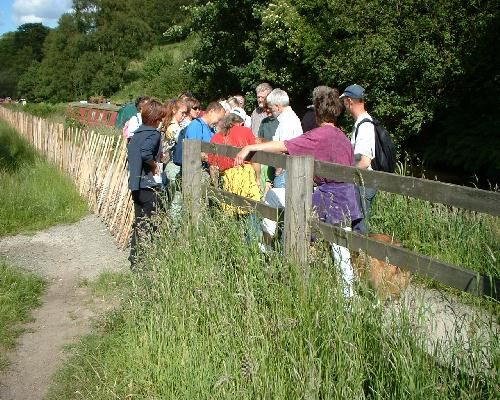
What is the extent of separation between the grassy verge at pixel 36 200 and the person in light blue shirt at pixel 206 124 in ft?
13.5

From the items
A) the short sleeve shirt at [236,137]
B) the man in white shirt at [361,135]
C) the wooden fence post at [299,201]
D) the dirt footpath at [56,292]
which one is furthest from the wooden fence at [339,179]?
the dirt footpath at [56,292]

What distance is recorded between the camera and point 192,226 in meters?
4.42

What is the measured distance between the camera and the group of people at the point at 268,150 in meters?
4.03

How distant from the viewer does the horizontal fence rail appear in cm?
247

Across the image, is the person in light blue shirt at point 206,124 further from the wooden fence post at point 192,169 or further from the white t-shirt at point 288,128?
the wooden fence post at point 192,169

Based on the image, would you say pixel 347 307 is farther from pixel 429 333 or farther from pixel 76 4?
pixel 76 4

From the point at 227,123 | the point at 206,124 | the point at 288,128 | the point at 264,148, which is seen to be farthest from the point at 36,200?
the point at 264,148

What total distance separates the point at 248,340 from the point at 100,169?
24.1 feet

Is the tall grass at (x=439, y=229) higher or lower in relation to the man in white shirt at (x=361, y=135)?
lower

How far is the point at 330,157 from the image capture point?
410 centimetres

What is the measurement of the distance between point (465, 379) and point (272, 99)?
4315 millimetres

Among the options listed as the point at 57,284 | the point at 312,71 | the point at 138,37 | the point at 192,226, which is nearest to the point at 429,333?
the point at 192,226

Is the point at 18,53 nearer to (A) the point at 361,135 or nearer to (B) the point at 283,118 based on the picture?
(B) the point at 283,118

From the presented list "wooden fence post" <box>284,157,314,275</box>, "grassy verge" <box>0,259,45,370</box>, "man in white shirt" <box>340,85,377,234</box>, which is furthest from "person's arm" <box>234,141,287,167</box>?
"grassy verge" <box>0,259,45,370</box>
